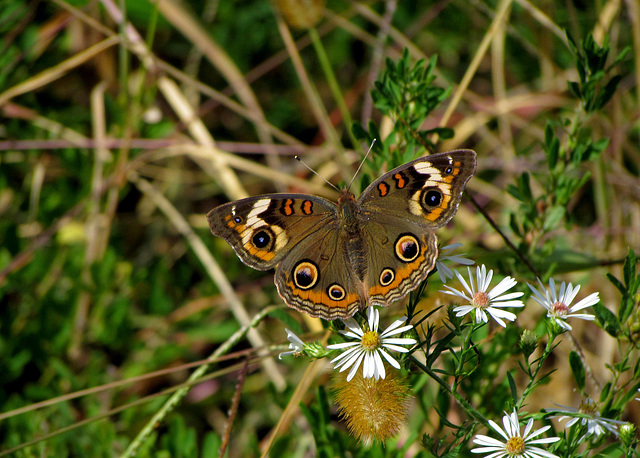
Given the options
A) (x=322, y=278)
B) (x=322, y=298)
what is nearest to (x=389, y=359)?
(x=322, y=298)

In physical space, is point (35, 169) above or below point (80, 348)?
above

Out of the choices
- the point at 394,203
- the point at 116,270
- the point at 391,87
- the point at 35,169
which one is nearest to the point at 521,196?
the point at 394,203

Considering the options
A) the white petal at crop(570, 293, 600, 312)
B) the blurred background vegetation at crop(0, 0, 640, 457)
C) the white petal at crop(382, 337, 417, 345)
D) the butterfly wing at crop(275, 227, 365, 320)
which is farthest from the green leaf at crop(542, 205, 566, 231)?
the white petal at crop(382, 337, 417, 345)

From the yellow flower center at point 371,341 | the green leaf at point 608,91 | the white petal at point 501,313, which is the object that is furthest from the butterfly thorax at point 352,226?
the green leaf at point 608,91

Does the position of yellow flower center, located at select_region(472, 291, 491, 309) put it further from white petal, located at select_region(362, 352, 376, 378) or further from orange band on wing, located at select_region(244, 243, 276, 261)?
orange band on wing, located at select_region(244, 243, 276, 261)

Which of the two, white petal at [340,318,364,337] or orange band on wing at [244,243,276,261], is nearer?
white petal at [340,318,364,337]

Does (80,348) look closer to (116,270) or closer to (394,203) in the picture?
(116,270)

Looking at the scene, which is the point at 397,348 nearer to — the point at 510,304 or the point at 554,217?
the point at 510,304
